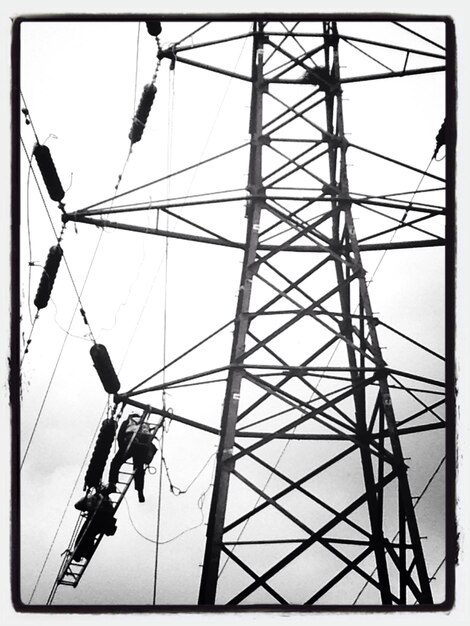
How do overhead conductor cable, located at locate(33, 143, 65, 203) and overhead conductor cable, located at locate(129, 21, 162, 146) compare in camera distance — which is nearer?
overhead conductor cable, located at locate(33, 143, 65, 203)

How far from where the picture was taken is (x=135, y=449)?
32.4 ft

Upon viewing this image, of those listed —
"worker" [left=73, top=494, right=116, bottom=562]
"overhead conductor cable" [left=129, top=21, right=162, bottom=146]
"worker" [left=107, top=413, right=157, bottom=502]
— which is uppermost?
"overhead conductor cable" [left=129, top=21, right=162, bottom=146]

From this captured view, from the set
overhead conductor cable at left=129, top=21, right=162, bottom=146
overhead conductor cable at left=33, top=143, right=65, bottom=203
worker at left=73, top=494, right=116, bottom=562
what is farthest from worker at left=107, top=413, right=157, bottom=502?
overhead conductor cable at left=129, top=21, right=162, bottom=146

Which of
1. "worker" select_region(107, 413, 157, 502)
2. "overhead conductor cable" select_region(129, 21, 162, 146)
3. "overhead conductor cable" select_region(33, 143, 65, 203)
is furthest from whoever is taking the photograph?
"overhead conductor cable" select_region(129, 21, 162, 146)

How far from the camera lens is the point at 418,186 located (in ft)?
34.8

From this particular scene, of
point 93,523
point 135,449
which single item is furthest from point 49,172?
point 93,523

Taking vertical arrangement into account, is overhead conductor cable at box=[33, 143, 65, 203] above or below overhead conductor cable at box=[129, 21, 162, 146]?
below

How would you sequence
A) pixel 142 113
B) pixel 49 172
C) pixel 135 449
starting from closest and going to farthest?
pixel 49 172 → pixel 135 449 → pixel 142 113

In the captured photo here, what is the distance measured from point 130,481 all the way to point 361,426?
2.69m

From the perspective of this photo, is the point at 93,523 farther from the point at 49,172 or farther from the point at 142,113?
the point at 142,113

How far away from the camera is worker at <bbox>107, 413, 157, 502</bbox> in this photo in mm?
9797

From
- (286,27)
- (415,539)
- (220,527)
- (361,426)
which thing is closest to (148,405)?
(220,527)

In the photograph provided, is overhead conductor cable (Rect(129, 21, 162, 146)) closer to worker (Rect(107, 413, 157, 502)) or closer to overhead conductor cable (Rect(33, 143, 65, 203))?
overhead conductor cable (Rect(33, 143, 65, 203))

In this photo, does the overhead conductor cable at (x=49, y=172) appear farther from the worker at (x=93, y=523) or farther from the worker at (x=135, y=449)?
the worker at (x=93, y=523)
